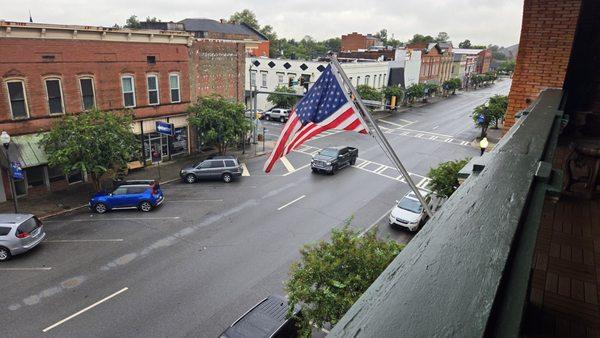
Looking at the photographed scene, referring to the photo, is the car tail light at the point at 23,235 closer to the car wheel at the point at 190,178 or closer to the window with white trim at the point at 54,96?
the window with white trim at the point at 54,96

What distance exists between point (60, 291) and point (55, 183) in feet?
38.8

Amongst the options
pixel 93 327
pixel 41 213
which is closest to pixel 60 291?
pixel 93 327

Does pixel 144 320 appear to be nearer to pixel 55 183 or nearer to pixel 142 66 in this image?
pixel 55 183

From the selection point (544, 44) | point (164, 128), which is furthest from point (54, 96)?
point (544, 44)

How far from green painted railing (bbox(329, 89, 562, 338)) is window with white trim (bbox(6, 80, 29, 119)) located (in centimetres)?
2489

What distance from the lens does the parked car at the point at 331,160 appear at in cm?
2784

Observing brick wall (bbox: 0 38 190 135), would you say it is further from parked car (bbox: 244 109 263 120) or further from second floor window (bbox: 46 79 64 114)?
parked car (bbox: 244 109 263 120)

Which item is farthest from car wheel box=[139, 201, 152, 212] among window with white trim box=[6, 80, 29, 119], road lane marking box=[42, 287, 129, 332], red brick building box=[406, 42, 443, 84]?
red brick building box=[406, 42, 443, 84]

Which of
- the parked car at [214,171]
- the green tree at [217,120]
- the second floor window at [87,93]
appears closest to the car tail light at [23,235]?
the second floor window at [87,93]

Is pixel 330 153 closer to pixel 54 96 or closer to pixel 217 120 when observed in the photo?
pixel 217 120

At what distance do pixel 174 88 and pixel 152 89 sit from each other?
186 centimetres

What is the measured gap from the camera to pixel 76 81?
78.2 ft

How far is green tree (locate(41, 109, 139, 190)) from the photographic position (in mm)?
20688

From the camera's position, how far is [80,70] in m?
23.8
